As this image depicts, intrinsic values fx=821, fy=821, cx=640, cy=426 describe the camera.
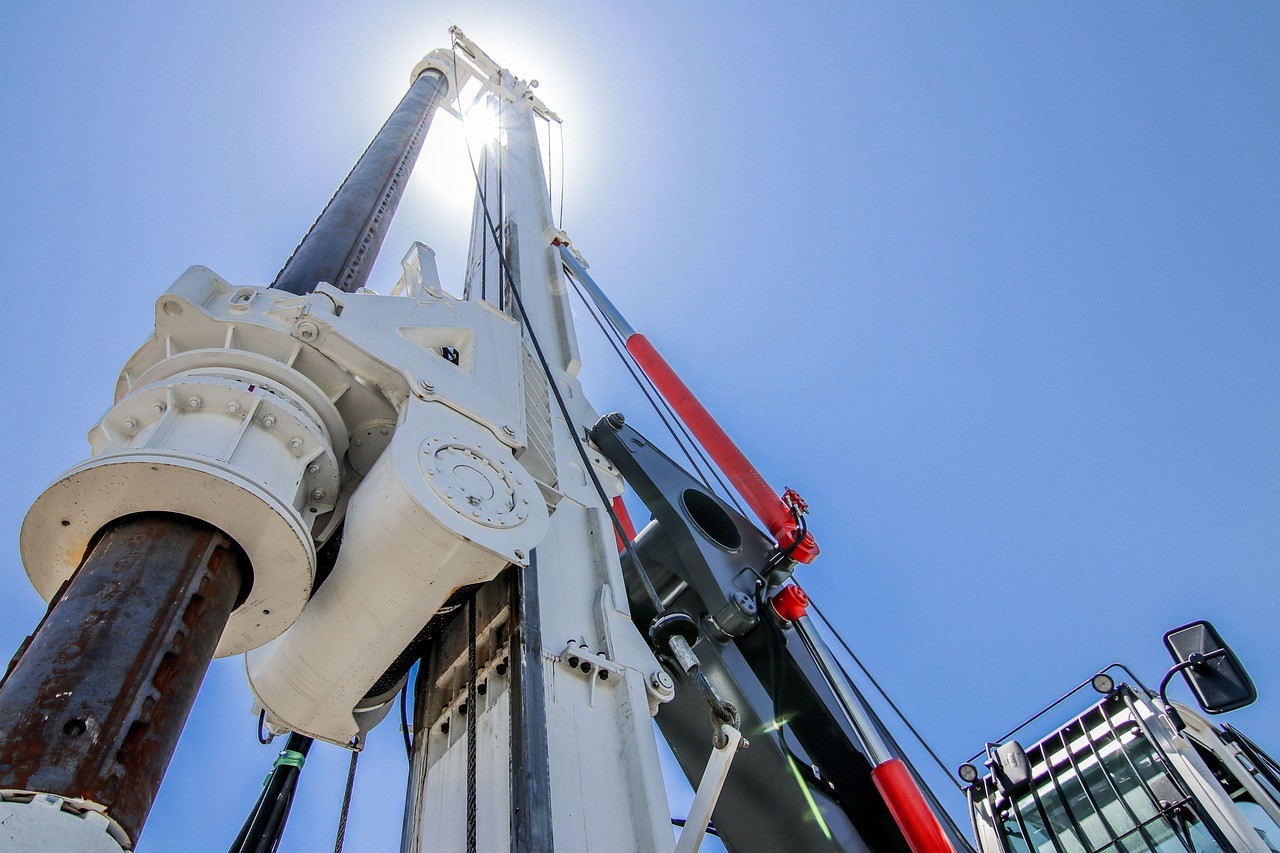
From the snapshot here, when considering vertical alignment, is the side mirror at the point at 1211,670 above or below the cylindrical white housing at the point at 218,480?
above

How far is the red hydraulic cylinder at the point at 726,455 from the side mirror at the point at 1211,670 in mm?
1918

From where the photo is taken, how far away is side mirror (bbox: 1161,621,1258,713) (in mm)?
4020

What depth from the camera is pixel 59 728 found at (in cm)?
199

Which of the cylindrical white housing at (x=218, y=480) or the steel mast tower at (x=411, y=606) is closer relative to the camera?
the steel mast tower at (x=411, y=606)

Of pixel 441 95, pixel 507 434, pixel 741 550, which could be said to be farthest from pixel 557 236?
pixel 507 434

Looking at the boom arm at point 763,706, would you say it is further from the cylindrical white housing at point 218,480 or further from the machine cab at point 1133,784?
the machine cab at point 1133,784

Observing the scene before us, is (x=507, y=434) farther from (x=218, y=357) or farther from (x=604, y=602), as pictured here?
(x=218, y=357)

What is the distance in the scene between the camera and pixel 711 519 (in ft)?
17.2

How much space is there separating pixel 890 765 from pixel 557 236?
5825 millimetres

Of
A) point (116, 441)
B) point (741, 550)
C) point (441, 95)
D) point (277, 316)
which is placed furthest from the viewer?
point (441, 95)

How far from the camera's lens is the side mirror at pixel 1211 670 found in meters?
4.02

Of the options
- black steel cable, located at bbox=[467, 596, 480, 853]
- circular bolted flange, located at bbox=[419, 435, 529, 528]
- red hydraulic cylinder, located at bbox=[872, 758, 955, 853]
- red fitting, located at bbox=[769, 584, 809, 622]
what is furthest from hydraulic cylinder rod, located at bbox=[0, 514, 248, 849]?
red fitting, located at bbox=[769, 584, 809, 622]

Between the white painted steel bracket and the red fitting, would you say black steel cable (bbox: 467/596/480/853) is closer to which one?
the white painted steel bracket

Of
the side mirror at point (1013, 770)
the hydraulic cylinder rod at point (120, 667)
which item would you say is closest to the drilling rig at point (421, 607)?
the hydraulic cylinder rod at point (120, 667)
